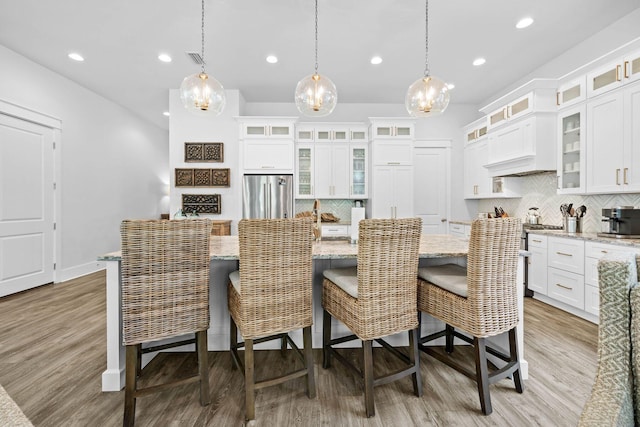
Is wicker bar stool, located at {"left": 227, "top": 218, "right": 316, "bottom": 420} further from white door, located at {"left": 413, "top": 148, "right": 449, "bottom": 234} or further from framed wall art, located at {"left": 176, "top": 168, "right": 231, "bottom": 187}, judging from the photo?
white door, located at {"left": 413, "top": 148, "right": 449, "bottom": 234}

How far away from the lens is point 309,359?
5.58 ft

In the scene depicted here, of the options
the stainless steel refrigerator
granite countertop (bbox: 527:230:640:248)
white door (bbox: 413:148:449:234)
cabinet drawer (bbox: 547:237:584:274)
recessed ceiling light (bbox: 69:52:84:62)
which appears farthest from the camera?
white door (bbox: 413:148:449:234)

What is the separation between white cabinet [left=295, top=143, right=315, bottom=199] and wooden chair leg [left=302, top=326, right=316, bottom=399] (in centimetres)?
358

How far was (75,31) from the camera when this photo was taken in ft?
10.6

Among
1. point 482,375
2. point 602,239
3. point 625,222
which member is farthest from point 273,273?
point 625,222

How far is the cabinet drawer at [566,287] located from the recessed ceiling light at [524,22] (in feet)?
8.57

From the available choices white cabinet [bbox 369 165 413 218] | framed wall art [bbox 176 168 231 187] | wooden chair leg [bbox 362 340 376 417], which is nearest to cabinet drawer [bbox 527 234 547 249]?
white cabinet [bbox 369 165 413 218]

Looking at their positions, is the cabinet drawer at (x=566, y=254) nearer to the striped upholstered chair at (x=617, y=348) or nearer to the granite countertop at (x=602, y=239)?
the granite countertop at (x=602, y=239)

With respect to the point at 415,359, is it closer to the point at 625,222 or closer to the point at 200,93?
the point at 200,93

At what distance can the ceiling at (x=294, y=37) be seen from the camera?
2.83 m

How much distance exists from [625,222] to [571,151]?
991mm

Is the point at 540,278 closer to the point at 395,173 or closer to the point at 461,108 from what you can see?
the point at 395,173

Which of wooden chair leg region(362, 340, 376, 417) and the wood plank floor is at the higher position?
wooden chair leg region(362, 340, 376, 417)

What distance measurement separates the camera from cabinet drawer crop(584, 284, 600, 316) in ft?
9.03
